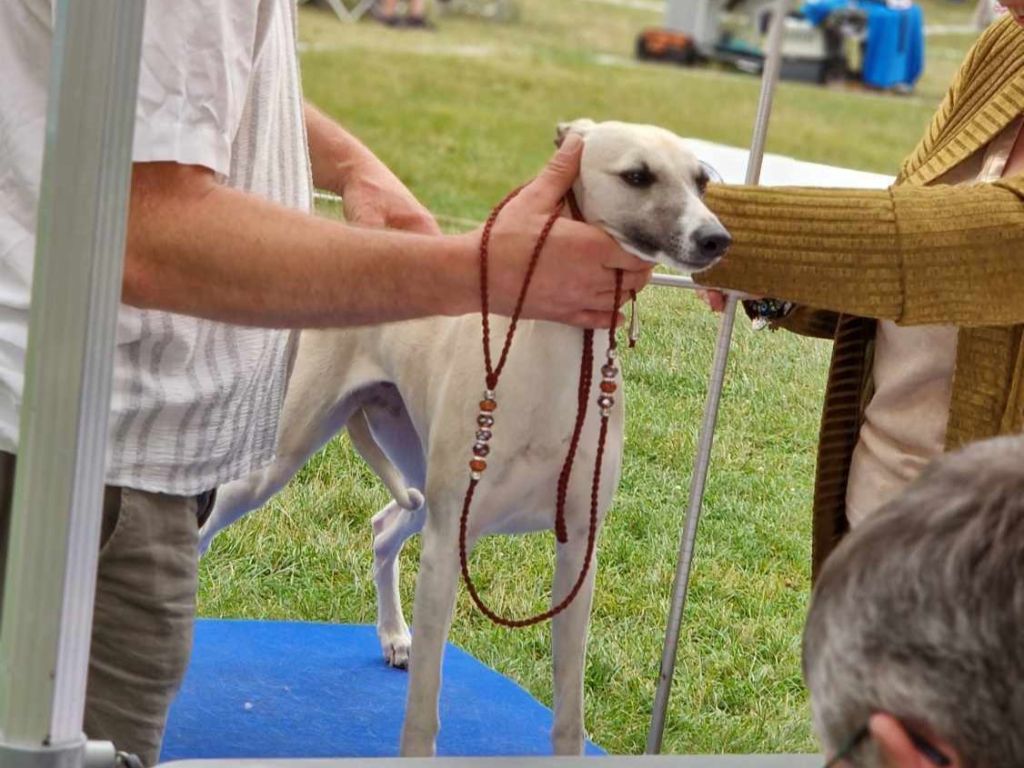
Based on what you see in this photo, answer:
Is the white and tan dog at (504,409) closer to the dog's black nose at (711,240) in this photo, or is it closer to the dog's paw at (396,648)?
the dog's black nose at (711,240)

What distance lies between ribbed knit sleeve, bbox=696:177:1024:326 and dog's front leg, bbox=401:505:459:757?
56 centimetres

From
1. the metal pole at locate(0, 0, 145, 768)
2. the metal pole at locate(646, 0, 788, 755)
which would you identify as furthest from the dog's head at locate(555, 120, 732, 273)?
the metal pole at locate(0, 0, 145, 768)

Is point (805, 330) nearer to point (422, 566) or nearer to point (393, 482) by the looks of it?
point (422, 566)

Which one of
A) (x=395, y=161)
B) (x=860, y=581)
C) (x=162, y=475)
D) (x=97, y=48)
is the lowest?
(x=395, y=161)

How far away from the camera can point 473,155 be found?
9250mm

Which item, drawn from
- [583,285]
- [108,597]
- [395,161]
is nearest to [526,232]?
[583,285]

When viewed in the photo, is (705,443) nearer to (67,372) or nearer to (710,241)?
(710,241)

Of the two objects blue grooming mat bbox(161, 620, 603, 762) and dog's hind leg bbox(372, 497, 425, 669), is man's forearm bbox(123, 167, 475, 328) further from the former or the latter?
dog's hind leg bbox(372, 497, 425, 669)

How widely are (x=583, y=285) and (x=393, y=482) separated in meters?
1.06

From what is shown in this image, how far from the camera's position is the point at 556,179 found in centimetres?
135

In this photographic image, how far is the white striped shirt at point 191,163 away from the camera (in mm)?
1135

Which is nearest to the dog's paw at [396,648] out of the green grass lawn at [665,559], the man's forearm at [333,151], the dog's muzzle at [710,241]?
the green grass lawn at [665,559]

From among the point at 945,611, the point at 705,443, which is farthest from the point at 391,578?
the point at 945,611

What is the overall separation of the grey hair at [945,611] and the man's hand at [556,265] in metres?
0.52
